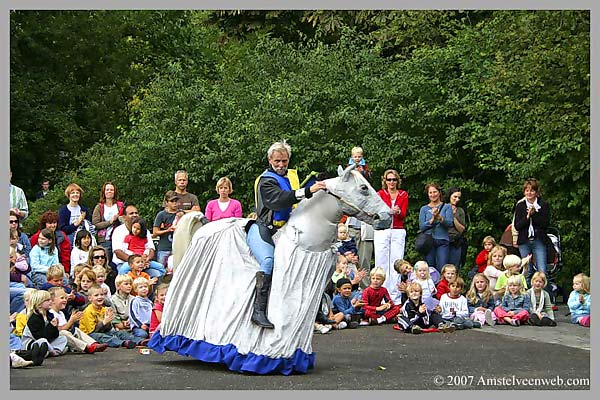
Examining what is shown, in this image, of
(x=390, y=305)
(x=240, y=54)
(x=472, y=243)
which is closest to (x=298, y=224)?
(x=390, y=305)

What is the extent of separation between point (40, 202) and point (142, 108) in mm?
2727

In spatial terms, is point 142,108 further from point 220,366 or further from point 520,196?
point 220,366

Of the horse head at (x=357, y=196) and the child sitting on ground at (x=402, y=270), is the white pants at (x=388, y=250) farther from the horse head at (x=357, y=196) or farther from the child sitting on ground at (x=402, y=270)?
the horse head at (x=357, y=196)

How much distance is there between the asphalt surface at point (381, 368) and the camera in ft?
33.4

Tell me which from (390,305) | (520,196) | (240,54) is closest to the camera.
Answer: (390,305)

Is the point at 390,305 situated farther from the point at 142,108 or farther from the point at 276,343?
the point at 142,108

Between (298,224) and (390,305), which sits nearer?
(298,224)

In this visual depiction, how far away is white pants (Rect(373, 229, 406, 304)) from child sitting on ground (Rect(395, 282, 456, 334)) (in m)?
1.83

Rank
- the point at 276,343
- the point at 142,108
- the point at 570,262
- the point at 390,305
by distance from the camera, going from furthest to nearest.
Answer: the point at 142,108 < the point at 570,262 < the point at 390,305 < the point at 276,343

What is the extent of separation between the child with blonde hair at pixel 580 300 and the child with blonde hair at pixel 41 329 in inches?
252

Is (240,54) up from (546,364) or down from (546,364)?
up

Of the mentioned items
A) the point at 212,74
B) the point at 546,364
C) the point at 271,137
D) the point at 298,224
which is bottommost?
the point at 546,364

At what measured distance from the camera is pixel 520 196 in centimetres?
1914

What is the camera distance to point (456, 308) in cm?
1452
